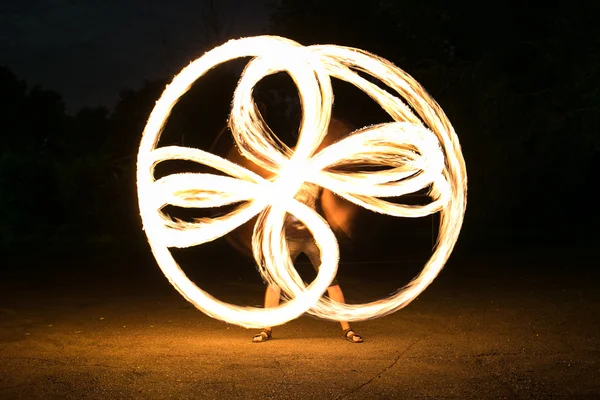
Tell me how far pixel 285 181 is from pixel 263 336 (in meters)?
1.50

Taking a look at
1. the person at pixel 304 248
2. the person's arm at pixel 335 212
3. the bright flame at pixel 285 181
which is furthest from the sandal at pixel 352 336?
the person's arm at pixel 335 212

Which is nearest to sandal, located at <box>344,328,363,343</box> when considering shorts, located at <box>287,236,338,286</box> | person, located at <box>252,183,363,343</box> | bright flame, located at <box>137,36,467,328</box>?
person, located at <box>252,183,363,343</box>

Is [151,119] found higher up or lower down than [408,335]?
higher up

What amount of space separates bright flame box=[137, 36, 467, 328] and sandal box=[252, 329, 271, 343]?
292 mm

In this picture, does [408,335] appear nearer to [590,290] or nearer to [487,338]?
[487,338]

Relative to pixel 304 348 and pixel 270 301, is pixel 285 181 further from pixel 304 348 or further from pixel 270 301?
pixel 304 348

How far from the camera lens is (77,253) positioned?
56.3 feet

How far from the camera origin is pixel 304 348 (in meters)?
6.88

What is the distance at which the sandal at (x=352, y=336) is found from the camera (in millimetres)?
7116

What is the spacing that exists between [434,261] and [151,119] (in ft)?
9.50

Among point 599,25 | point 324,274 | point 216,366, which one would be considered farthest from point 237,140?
point 599,25

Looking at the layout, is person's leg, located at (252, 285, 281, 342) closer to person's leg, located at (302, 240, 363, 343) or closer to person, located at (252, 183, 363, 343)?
person, located at (252, 183, 363, 343)

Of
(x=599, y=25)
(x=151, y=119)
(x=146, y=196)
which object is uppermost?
(x=599, y=25)

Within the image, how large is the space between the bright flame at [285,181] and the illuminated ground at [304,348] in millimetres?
509
